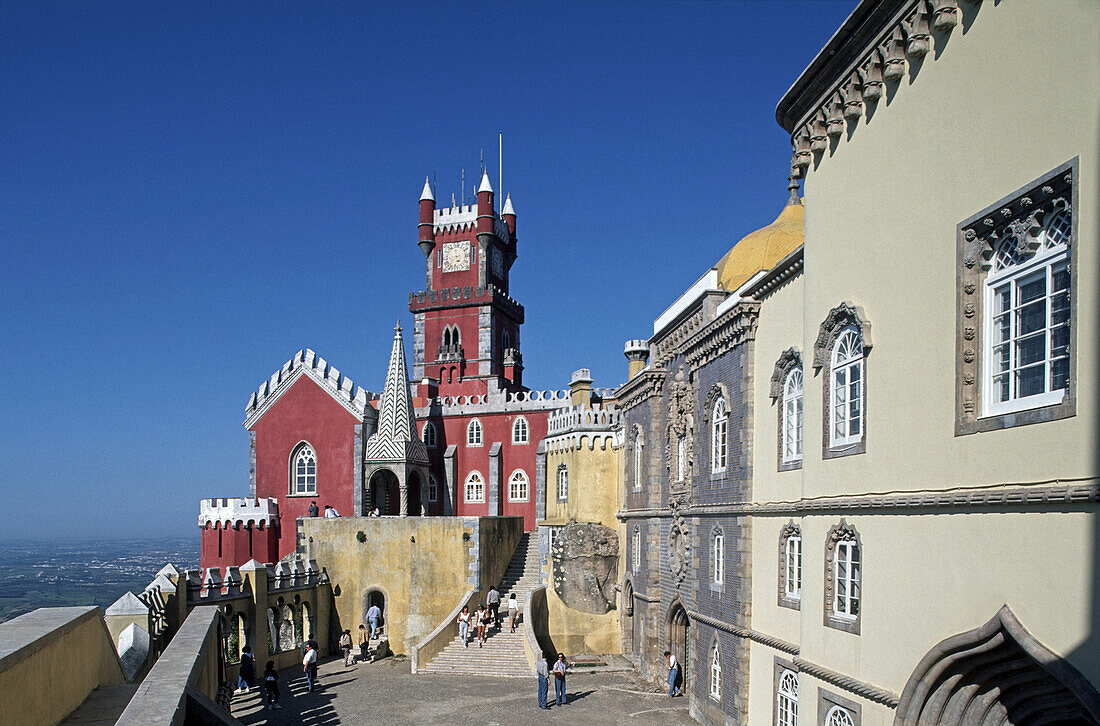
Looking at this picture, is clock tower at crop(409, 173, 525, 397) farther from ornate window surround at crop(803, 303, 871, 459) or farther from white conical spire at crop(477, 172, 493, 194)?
ornate window surround at crop(803, 303, 871, 459)

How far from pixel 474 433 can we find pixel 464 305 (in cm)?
824

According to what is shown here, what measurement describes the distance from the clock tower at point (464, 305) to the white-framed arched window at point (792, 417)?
2930 centimetres

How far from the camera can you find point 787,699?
46.7ft

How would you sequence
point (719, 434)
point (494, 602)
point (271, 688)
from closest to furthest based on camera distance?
point (719, 434), point (271, 688), point (494, 602)

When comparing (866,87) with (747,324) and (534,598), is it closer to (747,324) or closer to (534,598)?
(747,324)

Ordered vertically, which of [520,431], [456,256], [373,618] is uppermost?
[456,256]

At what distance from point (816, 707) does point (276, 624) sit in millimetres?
18899

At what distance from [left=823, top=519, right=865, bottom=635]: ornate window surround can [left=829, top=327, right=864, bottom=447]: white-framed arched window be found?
3.34 ft

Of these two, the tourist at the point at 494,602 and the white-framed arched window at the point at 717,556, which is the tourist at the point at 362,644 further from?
the white-framed arched window at the point at 717,556

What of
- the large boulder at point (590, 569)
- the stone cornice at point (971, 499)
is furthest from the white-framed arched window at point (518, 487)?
the stone cornice at point (971, 499)

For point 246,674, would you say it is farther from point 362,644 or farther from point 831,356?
point 831,356

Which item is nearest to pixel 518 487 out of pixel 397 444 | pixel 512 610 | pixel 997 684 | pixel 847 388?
pixel 397 444

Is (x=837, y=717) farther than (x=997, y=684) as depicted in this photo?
Yes

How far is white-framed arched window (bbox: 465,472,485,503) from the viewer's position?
3912cm
